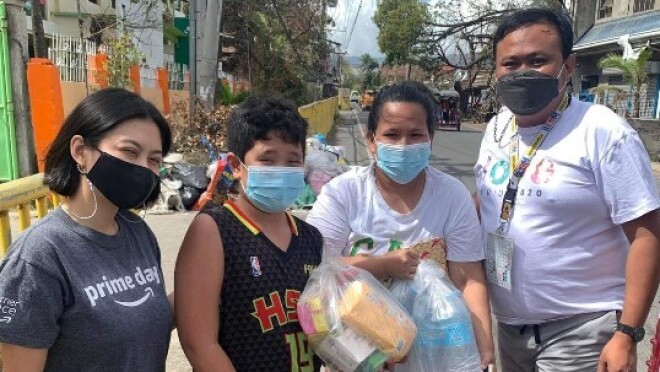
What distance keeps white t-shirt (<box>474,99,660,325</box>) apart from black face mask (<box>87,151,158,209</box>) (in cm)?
132

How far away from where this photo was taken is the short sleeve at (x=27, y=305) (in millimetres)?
1276

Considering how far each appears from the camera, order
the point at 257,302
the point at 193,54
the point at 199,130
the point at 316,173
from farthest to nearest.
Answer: the point at 193,54
the point at 199,130
the point at 316,173
the point at 257,302

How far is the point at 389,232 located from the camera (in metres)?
1.90

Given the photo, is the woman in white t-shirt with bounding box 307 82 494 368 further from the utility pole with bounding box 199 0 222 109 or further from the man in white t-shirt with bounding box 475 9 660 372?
the utility pole with bounding box 199 0 222 109

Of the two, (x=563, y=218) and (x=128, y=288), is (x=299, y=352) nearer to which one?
(x=128, y=288)

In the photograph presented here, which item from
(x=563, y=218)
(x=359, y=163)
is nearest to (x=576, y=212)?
(x=563, y=218)

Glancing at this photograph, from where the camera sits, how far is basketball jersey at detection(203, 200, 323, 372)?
1.63 metres

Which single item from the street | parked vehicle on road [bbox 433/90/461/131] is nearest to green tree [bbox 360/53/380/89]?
parked vehicle on road [bbox 433/90/461/131]

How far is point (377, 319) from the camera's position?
1.53 metres

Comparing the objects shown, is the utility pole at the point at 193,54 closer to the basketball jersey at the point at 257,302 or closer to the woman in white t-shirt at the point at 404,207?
the woman in white t-shirt at the point at 404,207

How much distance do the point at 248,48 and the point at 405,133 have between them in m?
17.8

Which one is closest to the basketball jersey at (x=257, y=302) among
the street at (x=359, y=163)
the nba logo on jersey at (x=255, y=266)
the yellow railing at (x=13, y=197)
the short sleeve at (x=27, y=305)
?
the nba logo on jersey at (x=255, y=266)

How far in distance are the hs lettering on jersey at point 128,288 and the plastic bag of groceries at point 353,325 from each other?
442mm

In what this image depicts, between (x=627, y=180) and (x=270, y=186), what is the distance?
1184 mm
